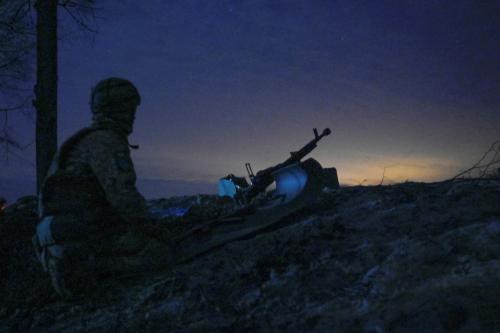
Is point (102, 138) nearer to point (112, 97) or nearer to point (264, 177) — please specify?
point (112, 97)

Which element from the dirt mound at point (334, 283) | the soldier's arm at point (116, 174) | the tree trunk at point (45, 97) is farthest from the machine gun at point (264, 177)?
the tree trunk at point (45, 97)

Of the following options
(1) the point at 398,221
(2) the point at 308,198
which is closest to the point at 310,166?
(2) the point at 308,198

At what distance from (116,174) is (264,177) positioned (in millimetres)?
2972

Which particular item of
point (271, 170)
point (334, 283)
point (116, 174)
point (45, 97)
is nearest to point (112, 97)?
point (116, 174)

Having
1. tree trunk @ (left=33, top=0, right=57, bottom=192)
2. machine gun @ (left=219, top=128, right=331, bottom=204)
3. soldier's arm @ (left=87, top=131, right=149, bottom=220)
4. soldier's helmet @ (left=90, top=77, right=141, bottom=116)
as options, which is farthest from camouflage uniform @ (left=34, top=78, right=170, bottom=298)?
tree trunk @ (left=33, top=0, right=57, bottom=192)

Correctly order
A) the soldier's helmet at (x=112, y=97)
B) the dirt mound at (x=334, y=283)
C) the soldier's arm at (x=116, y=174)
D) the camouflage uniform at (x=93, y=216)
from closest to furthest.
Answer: the dirt mound at (x=334, y=283)
the camouflage uniform at (x=93, y=216)
the soldier's arm at (x=116, y=174)
the soldier's helmet at (x=112, y=97)

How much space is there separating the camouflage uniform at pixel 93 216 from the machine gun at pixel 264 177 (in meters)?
2.51

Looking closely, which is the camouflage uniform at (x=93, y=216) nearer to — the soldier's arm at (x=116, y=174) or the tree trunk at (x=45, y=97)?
the soldier's arm at (x=116, y=174)

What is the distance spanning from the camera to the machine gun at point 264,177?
597cm

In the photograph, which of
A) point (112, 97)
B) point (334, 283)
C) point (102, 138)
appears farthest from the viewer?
Answer: point (112, 97)

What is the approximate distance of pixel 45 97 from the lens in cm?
807

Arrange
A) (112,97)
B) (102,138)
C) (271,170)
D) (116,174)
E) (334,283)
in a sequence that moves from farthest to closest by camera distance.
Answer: (271,170) < (112,97) < (102,138) < (116,174) < (334,283)

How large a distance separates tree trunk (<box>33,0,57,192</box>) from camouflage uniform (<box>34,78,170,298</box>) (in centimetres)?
446

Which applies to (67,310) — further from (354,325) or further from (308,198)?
(308,198)
